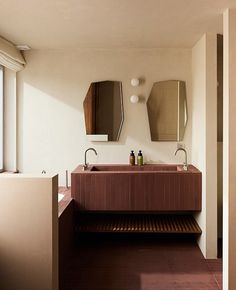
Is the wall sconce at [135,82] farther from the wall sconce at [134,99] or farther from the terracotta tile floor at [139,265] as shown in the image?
the terracotta tile floor at [139,265]

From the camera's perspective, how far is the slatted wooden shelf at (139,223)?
3.20 meters

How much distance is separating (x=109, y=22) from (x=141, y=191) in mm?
1703

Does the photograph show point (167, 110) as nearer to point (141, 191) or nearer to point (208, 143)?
point (208, 143)

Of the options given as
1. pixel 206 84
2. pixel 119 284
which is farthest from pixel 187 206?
pixel 206 84

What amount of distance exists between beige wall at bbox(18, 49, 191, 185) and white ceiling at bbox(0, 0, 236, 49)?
0.63 ft

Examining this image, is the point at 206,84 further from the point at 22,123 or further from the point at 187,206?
the point at 22,123

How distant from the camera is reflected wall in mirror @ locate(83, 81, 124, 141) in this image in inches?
145

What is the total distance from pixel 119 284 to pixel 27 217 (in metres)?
1.14

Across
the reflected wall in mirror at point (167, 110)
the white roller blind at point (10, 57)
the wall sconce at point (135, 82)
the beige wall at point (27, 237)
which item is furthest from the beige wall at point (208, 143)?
the white roller blind at point (10, 57)

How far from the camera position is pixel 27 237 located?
6.47ft

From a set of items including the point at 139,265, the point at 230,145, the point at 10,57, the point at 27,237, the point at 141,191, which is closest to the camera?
the point at 27,237

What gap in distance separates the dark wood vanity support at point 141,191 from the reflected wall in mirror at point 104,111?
713 millimetres

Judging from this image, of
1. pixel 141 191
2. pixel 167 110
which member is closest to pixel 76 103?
pixel 167 110

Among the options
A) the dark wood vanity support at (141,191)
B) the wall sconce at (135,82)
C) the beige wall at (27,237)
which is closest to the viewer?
the beige wall at (27,237)
